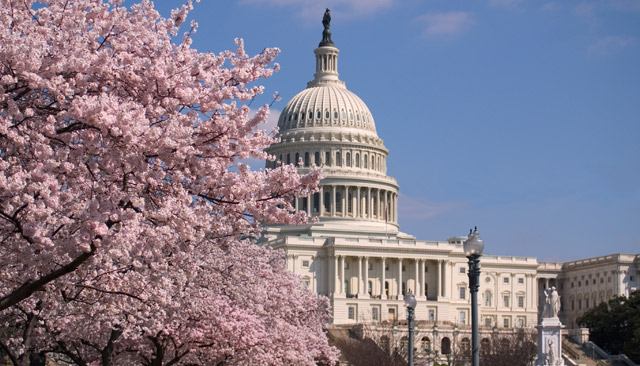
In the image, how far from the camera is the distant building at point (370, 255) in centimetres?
16112

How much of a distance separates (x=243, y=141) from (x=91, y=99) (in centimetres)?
433

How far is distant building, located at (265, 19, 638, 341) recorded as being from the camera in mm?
161125

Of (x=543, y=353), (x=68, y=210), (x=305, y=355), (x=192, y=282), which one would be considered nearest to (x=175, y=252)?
(x=68, y=210)

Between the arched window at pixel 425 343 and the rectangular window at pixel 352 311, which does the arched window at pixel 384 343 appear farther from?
the rectangular window at pixel 352 311

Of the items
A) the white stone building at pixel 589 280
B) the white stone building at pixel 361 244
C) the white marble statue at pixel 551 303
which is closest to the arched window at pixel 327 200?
the white stone building at pixel 361 244

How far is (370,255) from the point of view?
532ft

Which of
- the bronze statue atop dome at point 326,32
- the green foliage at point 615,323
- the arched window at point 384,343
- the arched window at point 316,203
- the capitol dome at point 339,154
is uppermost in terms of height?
the bronze statue atop dome at point 326,32

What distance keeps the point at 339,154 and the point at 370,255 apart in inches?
921

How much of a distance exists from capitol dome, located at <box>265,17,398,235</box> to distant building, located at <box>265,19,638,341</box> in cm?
Result: 15

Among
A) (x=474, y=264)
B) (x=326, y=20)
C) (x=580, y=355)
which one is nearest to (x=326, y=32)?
(x=326, y=20)

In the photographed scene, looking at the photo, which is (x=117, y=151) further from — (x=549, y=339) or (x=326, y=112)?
(x=326, y=112)

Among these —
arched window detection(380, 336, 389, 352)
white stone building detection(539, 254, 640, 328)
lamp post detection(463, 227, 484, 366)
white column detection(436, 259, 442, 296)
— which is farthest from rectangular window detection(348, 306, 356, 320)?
lamp post detection(463, 227, 484, 366)

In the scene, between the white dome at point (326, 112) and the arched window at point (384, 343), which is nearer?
the arched window at point (384, 343)

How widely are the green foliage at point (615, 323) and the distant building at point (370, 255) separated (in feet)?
45.9
